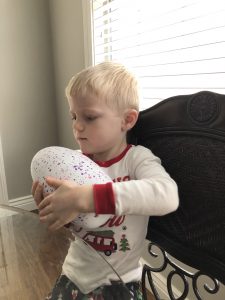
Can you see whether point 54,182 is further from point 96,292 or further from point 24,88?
point 24,88

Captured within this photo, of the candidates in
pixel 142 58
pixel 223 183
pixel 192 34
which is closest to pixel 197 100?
pixel 223 183

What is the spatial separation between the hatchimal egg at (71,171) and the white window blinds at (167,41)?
53 cm

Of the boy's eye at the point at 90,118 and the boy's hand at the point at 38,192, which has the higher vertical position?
the boy's eye at the point at 90,118

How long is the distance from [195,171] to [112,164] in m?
0.23

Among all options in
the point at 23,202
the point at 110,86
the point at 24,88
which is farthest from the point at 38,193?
the point at 23,202

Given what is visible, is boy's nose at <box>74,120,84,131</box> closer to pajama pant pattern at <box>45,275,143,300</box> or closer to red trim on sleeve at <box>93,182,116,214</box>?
red trim on sleeve at <box>93,182,116,214</box>

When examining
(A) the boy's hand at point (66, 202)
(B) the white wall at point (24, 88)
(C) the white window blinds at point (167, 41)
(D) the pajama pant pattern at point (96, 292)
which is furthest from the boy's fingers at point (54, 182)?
(B) the white wall at point (24, 88)

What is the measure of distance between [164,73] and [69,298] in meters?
0.87

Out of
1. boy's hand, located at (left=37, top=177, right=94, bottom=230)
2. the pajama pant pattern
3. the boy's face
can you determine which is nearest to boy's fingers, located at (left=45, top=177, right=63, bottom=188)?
boy's hand, located at (left=37, top=177, right=94, bottom=230)

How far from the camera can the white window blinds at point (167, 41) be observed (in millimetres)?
924

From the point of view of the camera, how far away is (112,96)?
2.39ft

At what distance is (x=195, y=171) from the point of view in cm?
64

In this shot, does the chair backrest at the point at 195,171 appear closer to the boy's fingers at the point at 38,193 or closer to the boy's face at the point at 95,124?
the boy's face at the point at 95,124

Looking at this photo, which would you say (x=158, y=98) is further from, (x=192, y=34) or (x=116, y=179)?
(x=116, y=179)
